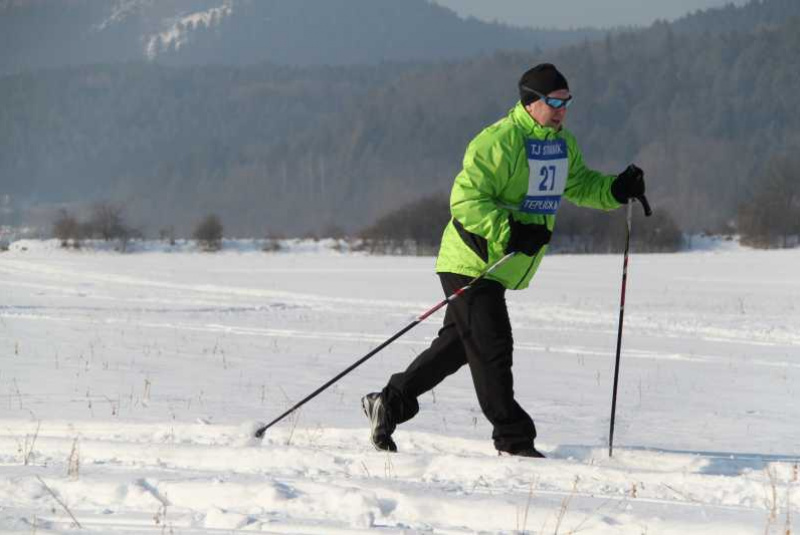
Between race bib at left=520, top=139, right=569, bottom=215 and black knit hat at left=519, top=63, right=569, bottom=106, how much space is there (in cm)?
23

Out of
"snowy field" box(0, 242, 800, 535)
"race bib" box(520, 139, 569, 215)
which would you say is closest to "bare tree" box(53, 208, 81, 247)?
"snowy field" box(0, 242, 800, 535)

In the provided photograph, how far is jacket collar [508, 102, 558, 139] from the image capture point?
5.20 metres

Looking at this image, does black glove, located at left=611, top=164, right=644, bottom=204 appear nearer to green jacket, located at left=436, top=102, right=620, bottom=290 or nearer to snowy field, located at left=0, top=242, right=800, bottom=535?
green jacket, located at left=436, top=102, right=620, bottom=290

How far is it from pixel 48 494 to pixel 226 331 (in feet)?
36.3

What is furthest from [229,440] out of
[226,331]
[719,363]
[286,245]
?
[286,245]

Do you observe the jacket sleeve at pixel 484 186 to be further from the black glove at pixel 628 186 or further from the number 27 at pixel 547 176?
the black glove at pixel 628 186

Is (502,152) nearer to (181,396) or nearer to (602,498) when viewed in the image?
(602,498)

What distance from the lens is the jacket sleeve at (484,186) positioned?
504cm

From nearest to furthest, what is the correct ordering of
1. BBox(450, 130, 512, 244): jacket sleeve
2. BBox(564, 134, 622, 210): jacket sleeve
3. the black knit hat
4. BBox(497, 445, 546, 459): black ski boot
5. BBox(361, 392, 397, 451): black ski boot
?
BBox(450, 130, 512, 244): jacket sleeve < the black knit hat < BBox(497, 445, 546, 459): black ski boot < BBox(361, 392, 397, 451): black ski boot < BBox(564, 134, 622, 210): jacket sleeve

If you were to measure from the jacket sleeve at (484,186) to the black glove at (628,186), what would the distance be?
736 mm

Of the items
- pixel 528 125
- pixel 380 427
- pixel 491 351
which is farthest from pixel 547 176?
pixel 380 427

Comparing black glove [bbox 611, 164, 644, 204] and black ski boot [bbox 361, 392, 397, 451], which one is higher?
black glove [bbox 611, 164, 644, 204]

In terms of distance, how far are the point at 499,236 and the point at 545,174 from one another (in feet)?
1.52

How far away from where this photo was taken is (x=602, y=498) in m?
4.29
